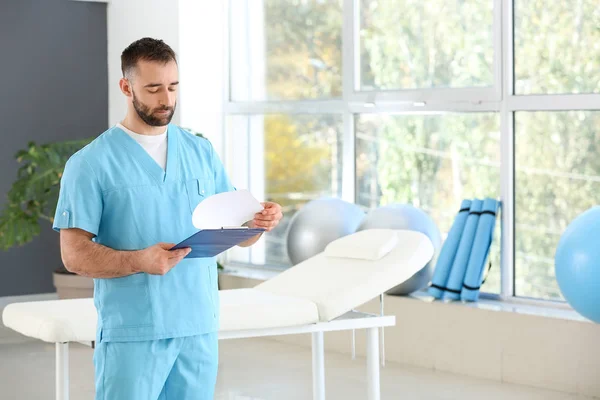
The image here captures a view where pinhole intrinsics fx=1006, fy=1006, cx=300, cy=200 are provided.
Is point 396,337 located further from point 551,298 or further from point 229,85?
point 229,85

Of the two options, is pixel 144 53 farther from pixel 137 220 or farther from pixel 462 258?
pixel 462 258

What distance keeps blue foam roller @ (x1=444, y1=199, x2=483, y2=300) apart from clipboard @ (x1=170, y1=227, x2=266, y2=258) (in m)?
2.68

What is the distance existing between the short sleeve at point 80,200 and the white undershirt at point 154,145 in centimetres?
12

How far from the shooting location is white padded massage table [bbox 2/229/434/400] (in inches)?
114

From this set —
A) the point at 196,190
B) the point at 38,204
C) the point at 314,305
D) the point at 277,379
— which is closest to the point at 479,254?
the point at 277,379

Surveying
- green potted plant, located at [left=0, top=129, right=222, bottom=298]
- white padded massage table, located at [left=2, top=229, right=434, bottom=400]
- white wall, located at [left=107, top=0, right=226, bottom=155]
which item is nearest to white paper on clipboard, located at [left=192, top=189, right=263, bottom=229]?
white padded massage table, located at [left=2, top=229, right=434, bottom=400]

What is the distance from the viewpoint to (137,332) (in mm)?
2023

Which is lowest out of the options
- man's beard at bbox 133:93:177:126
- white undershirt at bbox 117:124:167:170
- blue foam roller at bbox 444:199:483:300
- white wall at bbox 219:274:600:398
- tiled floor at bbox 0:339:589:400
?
tiled floor at bbox 0:339:589:400

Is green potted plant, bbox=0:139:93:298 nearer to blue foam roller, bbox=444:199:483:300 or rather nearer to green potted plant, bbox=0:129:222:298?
green potted plant, bbox=0:129:222:298

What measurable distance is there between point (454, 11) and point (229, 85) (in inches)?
72.2

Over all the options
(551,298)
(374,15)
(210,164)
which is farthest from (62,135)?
(210,164)

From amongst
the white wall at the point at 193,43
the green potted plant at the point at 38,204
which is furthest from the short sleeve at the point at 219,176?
the white wall at the point at 193,43

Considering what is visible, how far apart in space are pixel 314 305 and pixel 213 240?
3.99 ft

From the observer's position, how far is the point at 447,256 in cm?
472
